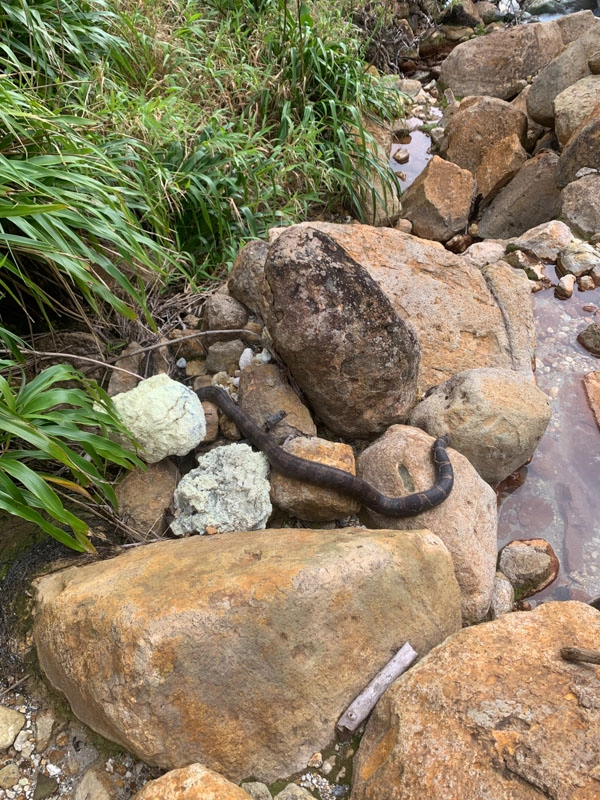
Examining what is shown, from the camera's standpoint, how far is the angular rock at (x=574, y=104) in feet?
18.7

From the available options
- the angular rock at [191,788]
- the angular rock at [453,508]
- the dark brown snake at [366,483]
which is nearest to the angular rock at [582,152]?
the angular rock at [453,508]

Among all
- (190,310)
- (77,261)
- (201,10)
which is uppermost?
(201,10)

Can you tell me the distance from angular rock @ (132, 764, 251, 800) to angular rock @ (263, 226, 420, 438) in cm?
195

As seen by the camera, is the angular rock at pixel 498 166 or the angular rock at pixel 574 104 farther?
the angular rock at pixel 498 166

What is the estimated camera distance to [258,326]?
3.71 metres

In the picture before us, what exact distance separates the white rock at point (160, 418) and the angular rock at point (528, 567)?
1917mm

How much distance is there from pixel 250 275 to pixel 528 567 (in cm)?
254

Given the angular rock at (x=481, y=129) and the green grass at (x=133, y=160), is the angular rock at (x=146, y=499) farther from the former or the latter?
the angular rock at (x=481, y=129)

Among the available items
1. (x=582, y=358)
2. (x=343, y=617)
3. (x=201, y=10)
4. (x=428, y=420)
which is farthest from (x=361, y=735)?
(x=201, y=10)

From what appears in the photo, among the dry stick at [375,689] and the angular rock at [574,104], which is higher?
the angular rock at [574,104]

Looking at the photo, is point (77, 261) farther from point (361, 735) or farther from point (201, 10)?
point (201, 10)

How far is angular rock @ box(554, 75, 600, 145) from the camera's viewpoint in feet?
18.7

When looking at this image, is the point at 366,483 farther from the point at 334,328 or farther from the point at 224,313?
the point at 224,313

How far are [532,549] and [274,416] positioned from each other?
1699mm
